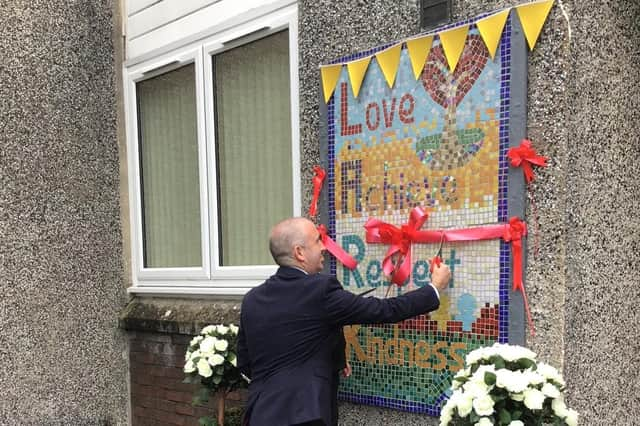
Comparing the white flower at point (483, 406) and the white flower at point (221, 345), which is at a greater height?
the white flower at point (483, 406)

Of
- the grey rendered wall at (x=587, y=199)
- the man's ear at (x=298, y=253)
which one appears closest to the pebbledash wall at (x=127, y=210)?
the grey rendered wall at (x=587, y=199)

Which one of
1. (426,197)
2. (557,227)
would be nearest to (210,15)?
(426,197)

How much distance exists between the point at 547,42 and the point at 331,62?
1.15m

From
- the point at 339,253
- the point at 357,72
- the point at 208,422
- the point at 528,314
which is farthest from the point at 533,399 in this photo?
the point at 208,422

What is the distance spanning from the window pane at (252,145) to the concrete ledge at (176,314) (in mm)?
334

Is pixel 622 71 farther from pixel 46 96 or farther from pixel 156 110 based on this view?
pixel 46 96

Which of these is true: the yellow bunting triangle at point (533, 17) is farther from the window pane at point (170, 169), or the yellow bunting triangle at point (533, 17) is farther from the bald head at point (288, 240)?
the window pane at point (170, 169)

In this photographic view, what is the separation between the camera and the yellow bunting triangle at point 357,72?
2.80 metres

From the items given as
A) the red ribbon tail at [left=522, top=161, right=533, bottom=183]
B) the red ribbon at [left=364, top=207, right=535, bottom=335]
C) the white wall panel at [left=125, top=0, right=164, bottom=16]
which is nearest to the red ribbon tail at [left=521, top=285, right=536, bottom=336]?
the red ribbon at [left=364, top=207, right=535, bottom=335]

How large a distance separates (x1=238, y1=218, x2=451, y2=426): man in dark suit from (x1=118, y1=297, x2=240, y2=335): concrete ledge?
3.98ft

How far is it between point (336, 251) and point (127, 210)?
7.88 ft

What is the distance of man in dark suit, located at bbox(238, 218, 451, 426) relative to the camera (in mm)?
2309

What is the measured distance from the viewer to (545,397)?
70.9 inches

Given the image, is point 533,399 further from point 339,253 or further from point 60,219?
point 60,219
